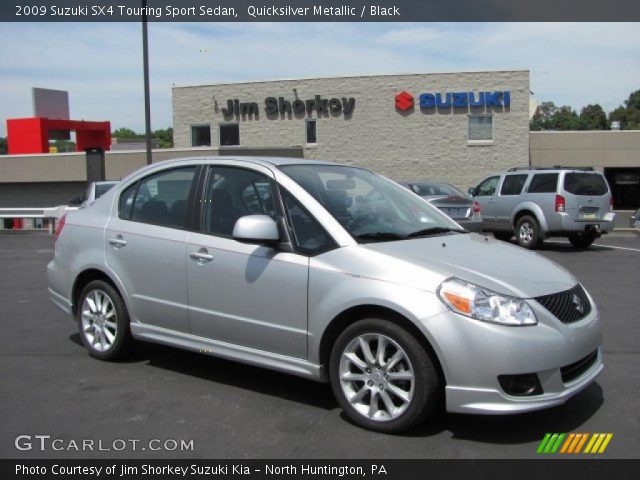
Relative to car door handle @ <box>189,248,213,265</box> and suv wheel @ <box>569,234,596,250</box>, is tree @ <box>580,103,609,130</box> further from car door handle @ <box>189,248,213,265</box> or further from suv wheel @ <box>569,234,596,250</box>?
car door handle @ <box>189,248,213,265</box>

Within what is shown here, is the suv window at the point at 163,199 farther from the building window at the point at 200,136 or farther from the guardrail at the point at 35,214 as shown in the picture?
the building window at the point at 200,136

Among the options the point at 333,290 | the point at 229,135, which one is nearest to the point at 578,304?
the point at 333,290

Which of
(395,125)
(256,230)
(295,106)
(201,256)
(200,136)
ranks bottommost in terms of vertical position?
(201,256)

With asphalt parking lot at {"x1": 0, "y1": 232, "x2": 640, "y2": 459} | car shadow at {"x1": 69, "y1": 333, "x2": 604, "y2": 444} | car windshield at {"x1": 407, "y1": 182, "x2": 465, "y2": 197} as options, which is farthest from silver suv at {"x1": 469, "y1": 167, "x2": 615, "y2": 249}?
car shadow at {"x1": 69, "y1": 333, "x2": 604, "y2": 444}

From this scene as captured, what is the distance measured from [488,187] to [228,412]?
13068 millimetres

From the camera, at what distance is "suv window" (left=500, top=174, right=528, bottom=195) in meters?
15.3

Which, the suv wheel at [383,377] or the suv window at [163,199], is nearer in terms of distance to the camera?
the suv wheel at [383,377]

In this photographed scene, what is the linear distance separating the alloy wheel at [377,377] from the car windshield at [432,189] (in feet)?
38.2

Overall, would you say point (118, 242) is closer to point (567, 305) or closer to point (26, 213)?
point (567, 305)

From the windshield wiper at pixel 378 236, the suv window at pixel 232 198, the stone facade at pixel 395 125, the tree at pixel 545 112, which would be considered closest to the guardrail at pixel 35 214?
the stone facade at pixel 395 125

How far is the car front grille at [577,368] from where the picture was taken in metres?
3.96

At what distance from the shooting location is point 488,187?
1639 cm

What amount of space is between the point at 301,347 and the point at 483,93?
23.6m

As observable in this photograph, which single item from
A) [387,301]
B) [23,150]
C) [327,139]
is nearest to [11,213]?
[23,150]
